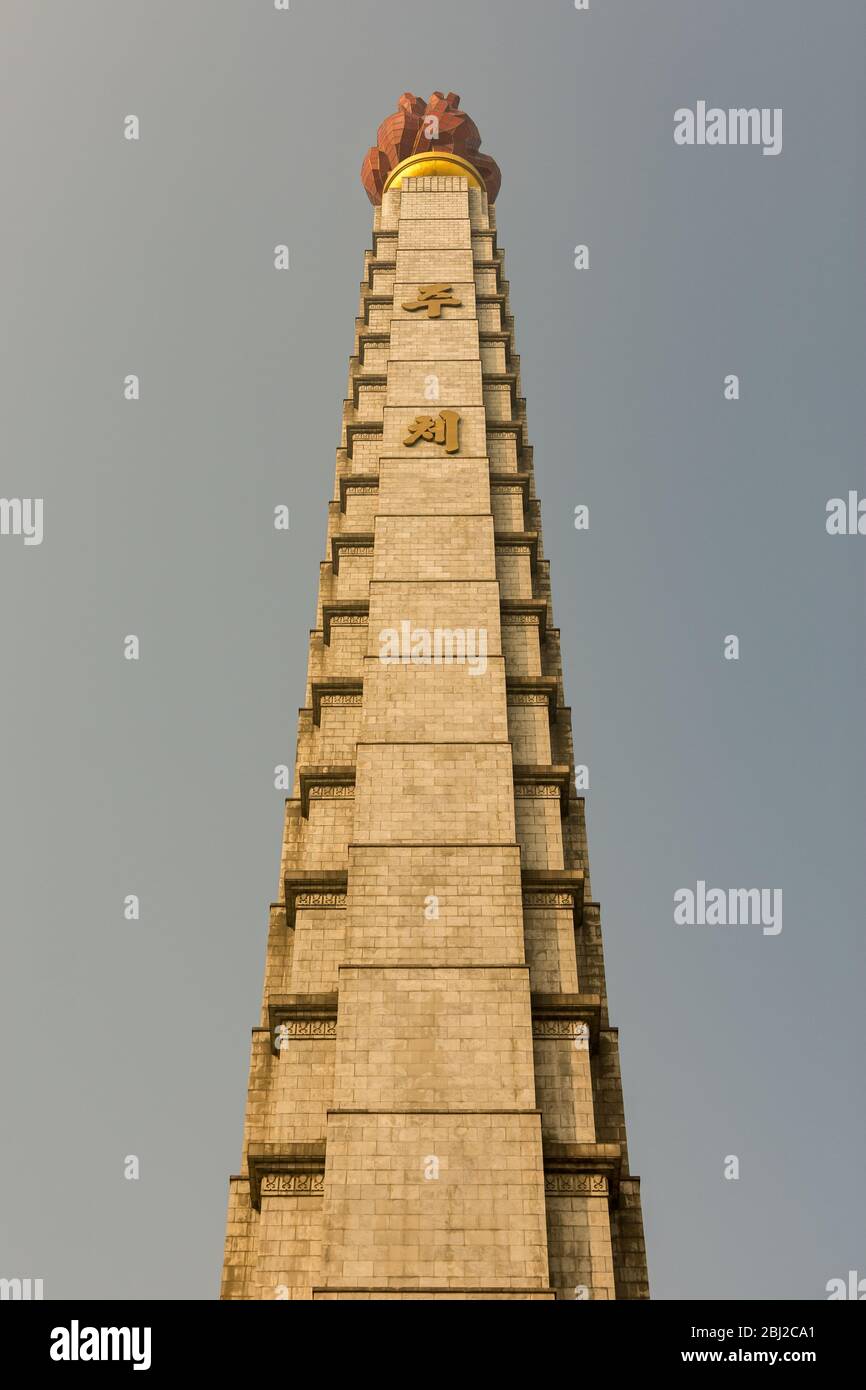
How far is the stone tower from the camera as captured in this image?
987 inches

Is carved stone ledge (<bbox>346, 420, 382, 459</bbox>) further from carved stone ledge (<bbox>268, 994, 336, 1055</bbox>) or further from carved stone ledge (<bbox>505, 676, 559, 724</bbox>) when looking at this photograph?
carved stone ledge (<bbox>268, 994, 336, 1055</bbox>)

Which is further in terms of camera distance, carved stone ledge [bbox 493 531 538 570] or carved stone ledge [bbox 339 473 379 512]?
carved stone ledge [bbox 339 473 379 512]

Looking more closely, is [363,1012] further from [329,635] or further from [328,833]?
[329,635]

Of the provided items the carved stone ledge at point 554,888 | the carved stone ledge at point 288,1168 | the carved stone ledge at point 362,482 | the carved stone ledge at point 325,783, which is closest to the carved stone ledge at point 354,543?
the carved stone ledge at point 362,482

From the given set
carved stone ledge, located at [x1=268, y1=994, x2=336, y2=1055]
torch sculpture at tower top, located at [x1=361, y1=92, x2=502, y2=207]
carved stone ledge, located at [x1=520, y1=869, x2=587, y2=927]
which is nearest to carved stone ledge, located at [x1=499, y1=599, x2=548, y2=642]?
carved stone ledge, located at [x1=520, y1=869, x2=587, y2=927]

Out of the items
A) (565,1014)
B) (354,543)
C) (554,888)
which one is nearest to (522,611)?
(354,543)

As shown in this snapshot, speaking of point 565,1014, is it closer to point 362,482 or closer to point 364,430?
point 362,482

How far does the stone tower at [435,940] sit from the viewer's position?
25.1 metres

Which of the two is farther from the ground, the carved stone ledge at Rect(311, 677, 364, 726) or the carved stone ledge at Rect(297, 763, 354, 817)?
the carved stone ledge at Rect(311, 677, 364, 726)

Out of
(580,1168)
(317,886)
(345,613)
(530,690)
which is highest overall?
(345,613)

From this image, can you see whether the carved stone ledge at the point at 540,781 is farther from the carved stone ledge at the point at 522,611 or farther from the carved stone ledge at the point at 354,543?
the carved stone ledge at the point at 354,543

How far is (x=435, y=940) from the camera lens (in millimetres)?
28375

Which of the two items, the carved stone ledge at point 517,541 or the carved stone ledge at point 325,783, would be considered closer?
the carved stone ledge at point 325,783
